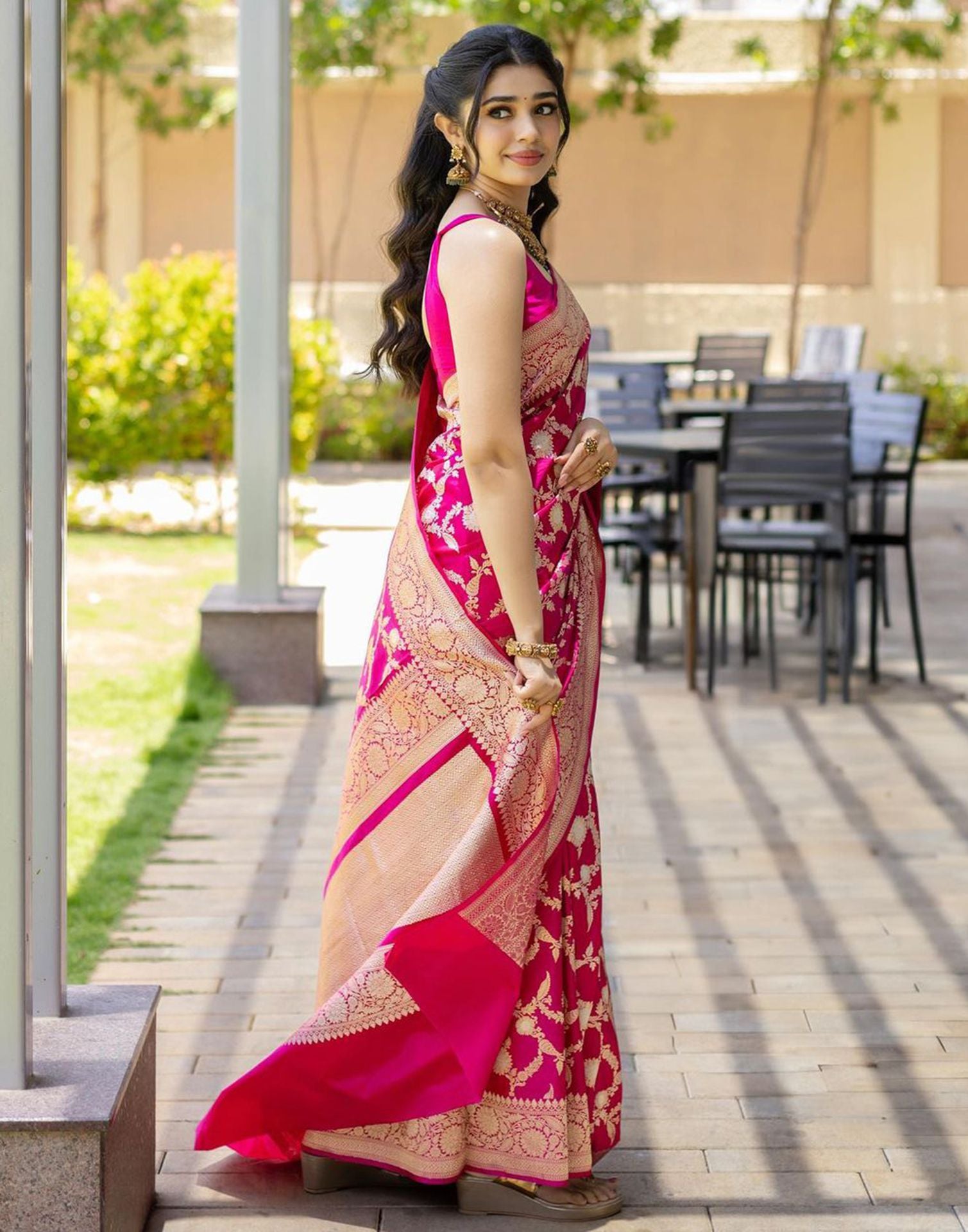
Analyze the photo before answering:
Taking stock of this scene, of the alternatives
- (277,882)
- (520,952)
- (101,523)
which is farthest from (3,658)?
(101,523)

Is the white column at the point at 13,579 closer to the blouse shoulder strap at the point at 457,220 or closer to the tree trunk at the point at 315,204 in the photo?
the blouse shoulder strap at the point at 457,220

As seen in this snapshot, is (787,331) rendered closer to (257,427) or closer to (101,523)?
(101,523)

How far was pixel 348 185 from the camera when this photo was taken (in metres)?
19.8

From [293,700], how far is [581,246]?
43.7 feet

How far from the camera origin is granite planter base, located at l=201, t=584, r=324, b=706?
727 cm

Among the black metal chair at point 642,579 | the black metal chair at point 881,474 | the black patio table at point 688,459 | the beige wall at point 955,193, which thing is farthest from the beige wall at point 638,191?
the black metal chair at point 642,579

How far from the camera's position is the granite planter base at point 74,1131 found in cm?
264

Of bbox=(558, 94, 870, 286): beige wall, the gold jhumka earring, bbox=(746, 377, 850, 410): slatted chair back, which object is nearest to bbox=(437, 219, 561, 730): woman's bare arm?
the gold jhumka earring

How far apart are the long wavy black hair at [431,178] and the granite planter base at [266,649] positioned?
404cm

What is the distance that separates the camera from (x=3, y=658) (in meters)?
2.59

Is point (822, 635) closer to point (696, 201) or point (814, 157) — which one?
point (814, 157)

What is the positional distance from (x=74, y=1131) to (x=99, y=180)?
1747 cm

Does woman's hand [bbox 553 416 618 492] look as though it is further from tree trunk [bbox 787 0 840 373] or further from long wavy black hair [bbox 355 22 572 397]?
tree trunk [bbox 787 0 840 373]

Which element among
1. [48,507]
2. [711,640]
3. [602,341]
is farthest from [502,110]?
[602,341]
